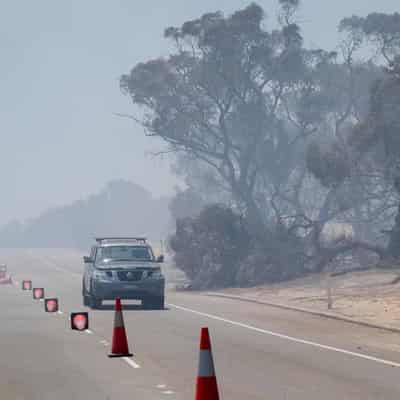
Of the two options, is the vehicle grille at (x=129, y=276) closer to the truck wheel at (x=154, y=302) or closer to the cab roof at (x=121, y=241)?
the truck wheel at (x=154, y=302)

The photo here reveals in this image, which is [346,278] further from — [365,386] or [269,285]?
[365,386]

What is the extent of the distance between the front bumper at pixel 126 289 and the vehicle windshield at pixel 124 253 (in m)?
1.31

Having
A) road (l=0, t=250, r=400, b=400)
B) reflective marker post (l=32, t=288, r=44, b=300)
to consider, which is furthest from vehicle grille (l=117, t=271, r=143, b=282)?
reflective marker post (l=32, t=288, r=44, b=300)

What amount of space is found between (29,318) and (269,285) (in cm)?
1932

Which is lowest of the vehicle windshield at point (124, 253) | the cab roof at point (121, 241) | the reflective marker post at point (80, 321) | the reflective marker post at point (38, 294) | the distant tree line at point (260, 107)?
the reflective marker post at point (80, 321)

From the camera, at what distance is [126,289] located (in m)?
31.5

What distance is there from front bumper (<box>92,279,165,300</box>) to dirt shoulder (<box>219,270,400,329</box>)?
4.07m

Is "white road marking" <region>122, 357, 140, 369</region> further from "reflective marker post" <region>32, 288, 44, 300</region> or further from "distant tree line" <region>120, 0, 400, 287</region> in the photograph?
"distant tree line" <region>120, 0, 400, 287</region>

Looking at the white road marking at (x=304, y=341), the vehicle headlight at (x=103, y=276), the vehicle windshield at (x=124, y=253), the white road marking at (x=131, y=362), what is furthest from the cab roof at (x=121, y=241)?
the white road marking at (x=131, y=362)

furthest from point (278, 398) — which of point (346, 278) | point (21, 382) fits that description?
point (346, 278)

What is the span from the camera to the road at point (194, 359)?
1358 cm

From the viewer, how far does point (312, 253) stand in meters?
51.6

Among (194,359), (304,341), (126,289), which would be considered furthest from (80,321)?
(126,289)

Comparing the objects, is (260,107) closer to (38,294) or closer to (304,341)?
(38,294)
